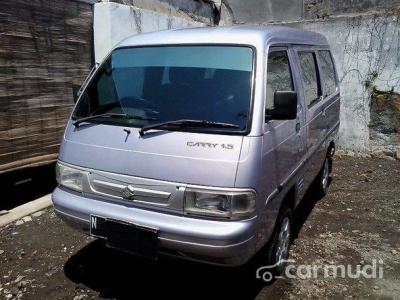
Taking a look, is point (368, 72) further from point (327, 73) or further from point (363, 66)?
point (327, 73)

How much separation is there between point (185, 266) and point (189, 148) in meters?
1.31

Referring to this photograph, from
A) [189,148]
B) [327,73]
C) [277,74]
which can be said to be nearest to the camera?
[189,148]

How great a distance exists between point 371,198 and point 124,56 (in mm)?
3674

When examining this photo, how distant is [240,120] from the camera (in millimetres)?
2604

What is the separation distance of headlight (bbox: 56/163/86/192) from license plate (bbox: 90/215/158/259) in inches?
11.9

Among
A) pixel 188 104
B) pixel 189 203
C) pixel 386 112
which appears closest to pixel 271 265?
pixel 189 203

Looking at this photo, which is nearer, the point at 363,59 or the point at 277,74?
the point at 277,74

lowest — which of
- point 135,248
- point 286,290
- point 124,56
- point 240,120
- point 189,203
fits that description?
point 286,290

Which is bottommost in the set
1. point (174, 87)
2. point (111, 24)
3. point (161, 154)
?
point (161, 154)

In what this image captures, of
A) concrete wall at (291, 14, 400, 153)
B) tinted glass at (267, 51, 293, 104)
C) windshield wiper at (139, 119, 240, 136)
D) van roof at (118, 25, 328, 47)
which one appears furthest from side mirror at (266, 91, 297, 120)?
concrete wall at (291, 14, 400, 153)

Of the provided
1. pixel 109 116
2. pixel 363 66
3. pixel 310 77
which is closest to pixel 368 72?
pixel 363 66

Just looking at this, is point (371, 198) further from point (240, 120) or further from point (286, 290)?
point (240, 120)

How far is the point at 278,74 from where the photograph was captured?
122 inches

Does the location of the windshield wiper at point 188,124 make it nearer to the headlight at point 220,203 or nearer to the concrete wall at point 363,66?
the headlight at point 220,203
